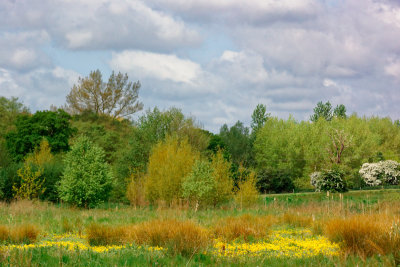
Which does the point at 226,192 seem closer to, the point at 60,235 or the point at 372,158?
the point at 60,235

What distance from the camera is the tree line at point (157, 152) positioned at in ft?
71.8

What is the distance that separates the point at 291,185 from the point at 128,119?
69.7 ft

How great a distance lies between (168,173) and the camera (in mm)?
22750

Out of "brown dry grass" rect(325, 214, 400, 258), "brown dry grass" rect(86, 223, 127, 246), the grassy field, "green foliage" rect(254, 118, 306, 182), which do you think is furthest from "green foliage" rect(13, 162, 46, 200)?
"green foliage" rect(254, 118, 306, 182)

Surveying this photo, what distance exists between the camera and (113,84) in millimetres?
52625

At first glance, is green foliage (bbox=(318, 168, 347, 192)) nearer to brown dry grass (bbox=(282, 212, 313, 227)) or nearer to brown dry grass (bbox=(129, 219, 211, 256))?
brown dry grass (bbox=(282, 212, 313, 227))

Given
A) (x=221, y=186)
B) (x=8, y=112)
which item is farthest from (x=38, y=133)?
(x=221, y=186)

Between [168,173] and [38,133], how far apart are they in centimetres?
2084

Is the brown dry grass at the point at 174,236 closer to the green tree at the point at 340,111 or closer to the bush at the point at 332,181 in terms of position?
the bush at the point at 332,181

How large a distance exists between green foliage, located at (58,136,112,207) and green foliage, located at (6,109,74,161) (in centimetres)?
1747

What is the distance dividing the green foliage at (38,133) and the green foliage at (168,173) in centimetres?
1751

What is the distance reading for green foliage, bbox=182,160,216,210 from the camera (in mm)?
20734

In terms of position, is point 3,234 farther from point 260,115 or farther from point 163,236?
point 260,115

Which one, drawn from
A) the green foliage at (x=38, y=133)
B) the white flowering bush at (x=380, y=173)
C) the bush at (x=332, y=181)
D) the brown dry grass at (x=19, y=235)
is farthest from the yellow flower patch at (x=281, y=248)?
the white flowering bush at (x=380, y=173)
